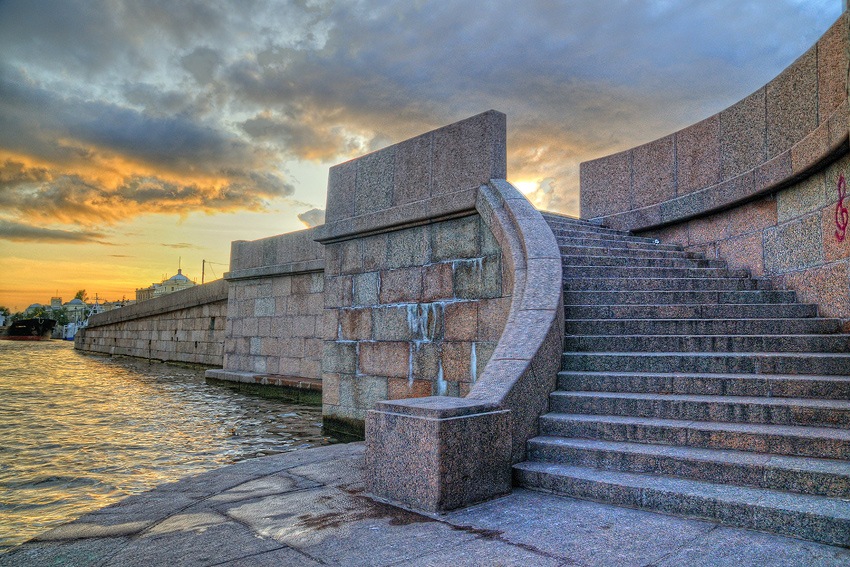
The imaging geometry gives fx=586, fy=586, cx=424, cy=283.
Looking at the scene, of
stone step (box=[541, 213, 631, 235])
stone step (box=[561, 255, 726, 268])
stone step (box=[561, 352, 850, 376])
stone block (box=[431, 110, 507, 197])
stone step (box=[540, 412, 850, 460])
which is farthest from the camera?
stone step (box=[541, 213, 631, 235])

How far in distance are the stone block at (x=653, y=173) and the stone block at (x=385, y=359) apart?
4821 mm

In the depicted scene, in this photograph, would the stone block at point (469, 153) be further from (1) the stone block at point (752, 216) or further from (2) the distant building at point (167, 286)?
(2) the distant building at point (167, 286)

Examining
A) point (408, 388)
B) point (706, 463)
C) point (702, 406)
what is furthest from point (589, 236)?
point (706, 463)

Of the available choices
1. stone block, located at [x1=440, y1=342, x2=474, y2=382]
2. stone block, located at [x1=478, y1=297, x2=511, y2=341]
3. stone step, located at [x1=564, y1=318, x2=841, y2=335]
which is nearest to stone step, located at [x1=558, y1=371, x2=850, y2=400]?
stone step, located at [x1=564, y1=318, x2=841, y2=335]

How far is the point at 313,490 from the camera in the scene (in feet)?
13.6

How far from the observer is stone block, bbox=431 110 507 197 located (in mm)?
6211

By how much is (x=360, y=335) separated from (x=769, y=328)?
15.0ft

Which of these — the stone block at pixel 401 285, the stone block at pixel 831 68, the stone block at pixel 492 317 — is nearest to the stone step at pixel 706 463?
the stone block at pixel 492 317

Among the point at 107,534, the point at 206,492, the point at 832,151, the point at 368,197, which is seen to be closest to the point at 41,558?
the point at 107,534

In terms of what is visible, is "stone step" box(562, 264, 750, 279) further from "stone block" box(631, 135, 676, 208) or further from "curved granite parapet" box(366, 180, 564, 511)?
"stone block" box(631, 135, 676, 208)

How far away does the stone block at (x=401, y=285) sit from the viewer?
269 inches

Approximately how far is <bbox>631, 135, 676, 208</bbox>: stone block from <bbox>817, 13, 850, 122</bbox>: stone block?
270 centimetres

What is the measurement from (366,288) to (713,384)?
14.3 feet

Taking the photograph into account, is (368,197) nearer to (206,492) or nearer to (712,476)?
(206,492)
